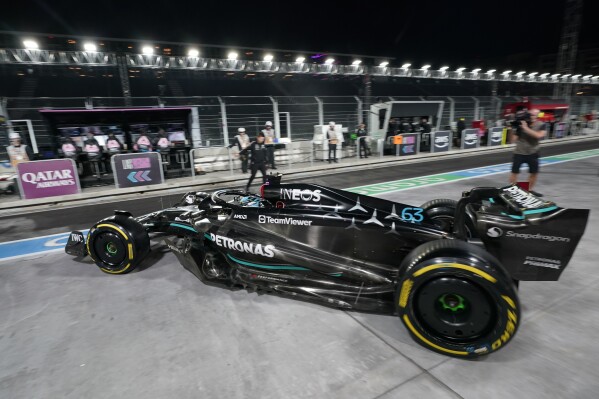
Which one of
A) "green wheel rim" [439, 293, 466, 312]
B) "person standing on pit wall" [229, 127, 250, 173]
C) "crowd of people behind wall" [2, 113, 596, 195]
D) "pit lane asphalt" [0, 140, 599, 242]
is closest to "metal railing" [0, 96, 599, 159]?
"crowd of people behind wall" [2, 113, 596, 195]

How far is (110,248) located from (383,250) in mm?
3445

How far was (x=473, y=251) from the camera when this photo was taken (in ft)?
7.92

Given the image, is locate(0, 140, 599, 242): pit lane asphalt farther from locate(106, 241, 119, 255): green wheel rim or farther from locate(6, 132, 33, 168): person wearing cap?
locate(6, 132, 33, 168): person wearing cap

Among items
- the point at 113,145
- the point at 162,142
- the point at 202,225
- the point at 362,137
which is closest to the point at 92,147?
the point at 113,145

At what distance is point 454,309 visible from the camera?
252 cm

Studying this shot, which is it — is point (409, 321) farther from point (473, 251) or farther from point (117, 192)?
point (117, 192)

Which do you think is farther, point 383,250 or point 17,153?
point 17,153

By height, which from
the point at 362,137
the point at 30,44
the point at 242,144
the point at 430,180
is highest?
the point at 30,44

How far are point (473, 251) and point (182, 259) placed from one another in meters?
3.07

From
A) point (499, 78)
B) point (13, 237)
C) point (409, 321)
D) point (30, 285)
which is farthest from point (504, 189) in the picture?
point (499, 78)

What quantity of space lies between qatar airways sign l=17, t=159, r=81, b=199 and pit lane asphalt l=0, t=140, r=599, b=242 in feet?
4.85

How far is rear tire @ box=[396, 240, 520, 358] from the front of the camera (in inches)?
92.0

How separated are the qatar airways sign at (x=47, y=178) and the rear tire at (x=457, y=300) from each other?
1025cm

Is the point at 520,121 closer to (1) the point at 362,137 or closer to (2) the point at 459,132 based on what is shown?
(1) the point at 362,137
